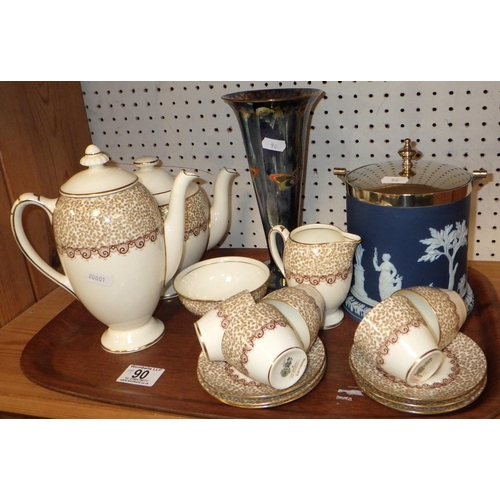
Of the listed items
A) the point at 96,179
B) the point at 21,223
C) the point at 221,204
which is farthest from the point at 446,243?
the point at 21,223

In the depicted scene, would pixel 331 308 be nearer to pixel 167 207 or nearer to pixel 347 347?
pixel 347 347

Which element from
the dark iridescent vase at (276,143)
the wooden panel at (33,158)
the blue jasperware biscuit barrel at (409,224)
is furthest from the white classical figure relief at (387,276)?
the wooden panel at (33,158)

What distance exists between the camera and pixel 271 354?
25.6 inches

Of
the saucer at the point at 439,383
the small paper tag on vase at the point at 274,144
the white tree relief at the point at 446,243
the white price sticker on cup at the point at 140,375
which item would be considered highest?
the small paper tag on vase at the point at 274,144

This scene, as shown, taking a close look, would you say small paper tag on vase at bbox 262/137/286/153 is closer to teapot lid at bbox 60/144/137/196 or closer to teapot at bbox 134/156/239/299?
teapot at bbox 134/156/239/299

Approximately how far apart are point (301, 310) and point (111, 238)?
302 mm

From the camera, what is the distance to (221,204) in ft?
3.36

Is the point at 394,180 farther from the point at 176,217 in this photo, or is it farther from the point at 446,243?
the point at 176,217

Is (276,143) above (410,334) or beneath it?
above

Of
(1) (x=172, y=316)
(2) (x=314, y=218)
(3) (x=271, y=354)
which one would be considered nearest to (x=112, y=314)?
(1) (x=172, y=316)

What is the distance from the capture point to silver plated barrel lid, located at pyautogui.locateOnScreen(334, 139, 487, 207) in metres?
0.77

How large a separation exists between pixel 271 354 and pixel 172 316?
35 cm

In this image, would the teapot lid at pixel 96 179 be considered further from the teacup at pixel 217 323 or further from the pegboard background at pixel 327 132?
the pegboard background at pixel 327 132

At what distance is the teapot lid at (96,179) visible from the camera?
73 cm
